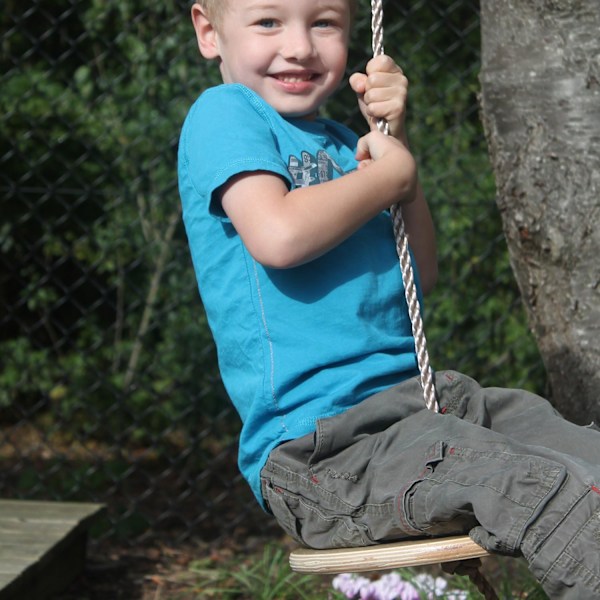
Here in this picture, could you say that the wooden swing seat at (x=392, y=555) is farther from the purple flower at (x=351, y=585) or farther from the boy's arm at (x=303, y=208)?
the purple flower at (x=351, y=585)

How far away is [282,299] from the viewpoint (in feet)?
6.79

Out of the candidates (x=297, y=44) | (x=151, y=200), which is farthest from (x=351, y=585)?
(x=151, y=200)

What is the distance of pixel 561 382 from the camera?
107 inches

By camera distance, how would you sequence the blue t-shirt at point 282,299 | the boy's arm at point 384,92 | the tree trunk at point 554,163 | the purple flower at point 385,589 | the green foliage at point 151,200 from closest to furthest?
the blue t-shirt at point 282,299, the boy's arm at point 384,92, the tree trunk at point 554,163, the purple flower at point 385,589, the green foliage at point 151,200

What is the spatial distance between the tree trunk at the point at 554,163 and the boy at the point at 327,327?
21.6 inches

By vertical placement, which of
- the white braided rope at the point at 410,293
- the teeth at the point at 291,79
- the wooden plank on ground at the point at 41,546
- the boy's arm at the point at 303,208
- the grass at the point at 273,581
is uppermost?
the teeth at the point at 291,79

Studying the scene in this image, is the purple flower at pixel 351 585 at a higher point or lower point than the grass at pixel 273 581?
higher

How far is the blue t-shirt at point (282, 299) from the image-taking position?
2023 millimetres

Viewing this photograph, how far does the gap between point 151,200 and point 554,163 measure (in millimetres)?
2567

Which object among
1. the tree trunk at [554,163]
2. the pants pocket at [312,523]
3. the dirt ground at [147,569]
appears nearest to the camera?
the pants pocket at [312,523]

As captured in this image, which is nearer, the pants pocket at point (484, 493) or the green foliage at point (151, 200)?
the pants pocket at point (484, 493)

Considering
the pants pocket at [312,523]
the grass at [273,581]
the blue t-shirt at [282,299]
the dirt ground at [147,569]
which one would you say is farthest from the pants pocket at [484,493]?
the dirt ground at [147,569]

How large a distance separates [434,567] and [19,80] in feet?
9.52

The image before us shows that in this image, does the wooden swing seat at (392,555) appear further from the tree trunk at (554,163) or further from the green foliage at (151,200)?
the green foliage at (151,200)
